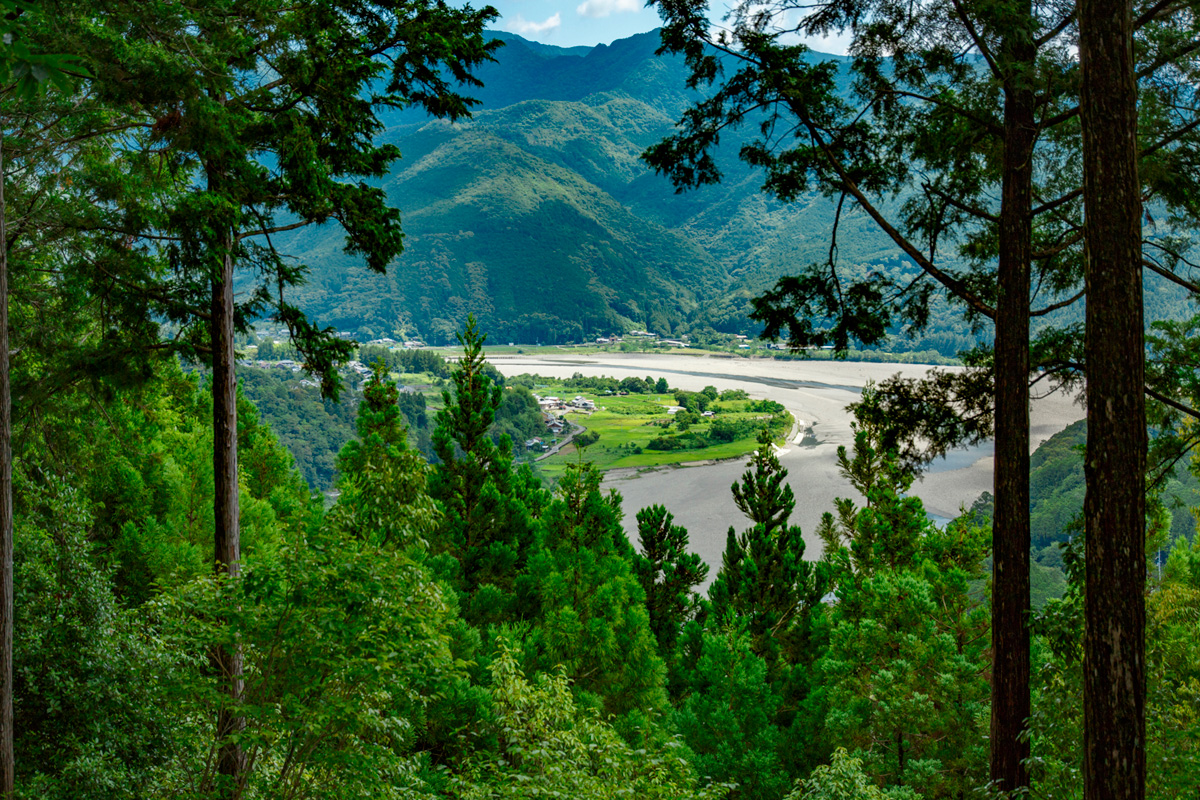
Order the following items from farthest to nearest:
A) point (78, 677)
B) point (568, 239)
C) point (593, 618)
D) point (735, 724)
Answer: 1. point (568, 239)
2. point (593, 618)
3. point (735, 724)
4. point (78, 677)

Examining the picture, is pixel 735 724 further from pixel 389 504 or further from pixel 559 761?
pixel 389 504

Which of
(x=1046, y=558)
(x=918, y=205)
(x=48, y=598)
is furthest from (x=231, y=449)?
(x=1046, y=558)

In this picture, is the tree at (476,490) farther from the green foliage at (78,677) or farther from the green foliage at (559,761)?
the green foliage at (78,677)

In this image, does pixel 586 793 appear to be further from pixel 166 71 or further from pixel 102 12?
pixel 102 12

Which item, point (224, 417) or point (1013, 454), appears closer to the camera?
point (1013, 454)

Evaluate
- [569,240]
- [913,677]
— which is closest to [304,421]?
[913,677]

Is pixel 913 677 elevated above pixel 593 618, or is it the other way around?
pixel 593 618

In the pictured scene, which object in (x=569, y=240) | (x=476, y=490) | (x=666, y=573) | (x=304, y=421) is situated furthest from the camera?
(x=569, y=240)
